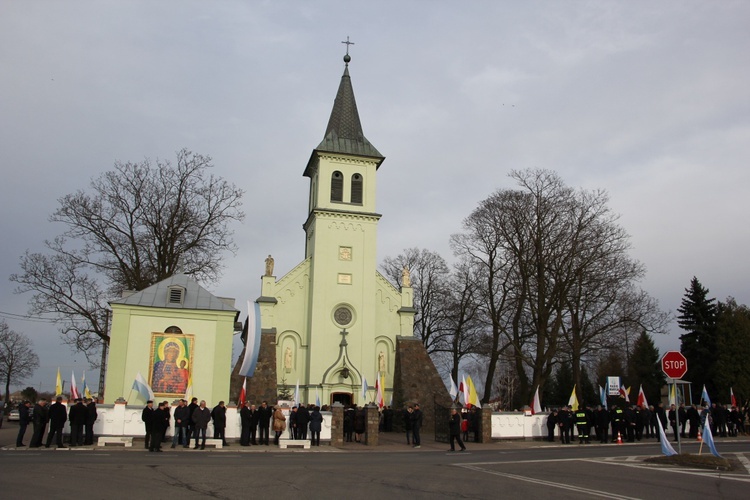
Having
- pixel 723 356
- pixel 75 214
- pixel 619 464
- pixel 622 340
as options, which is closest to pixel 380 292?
pixel 622 340

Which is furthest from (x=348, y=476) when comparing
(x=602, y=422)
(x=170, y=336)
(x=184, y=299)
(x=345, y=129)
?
(x=345, y=129)

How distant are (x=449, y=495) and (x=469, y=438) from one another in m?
16.6

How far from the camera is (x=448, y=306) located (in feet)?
154

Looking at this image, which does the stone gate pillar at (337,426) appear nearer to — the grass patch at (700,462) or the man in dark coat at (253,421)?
the man in dark coat at (253,421)

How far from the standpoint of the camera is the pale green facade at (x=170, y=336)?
27.5 m

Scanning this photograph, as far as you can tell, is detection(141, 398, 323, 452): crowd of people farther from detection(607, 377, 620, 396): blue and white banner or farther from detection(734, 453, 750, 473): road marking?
detection(734, 453, 750, 473): road marking

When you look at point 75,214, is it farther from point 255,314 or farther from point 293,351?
point 255,314

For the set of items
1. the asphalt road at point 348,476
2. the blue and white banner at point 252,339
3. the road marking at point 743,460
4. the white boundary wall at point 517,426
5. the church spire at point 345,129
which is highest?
the church spire at point 345,129

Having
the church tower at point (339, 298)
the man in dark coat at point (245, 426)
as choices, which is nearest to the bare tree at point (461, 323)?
the church tower at point (339, 298)

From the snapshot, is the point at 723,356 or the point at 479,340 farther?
the point at 479,340

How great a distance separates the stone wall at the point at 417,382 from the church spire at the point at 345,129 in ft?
39.0

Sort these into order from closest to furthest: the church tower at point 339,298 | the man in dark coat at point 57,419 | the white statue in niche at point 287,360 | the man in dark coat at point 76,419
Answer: the man in dark coat at point 57,419 → the man in dark coat at point 76,419 → the church tower at point 339,298 → the white statue in niche at point 287,360

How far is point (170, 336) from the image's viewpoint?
2806 cm

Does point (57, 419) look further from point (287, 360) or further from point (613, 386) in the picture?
point (613, 386)
